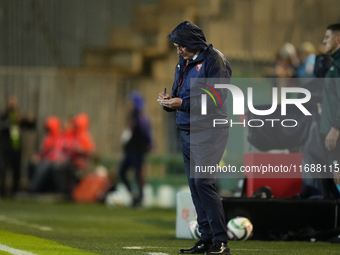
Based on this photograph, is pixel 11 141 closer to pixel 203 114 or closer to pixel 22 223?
pixel 22 223

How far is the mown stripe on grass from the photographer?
6239 millimetres

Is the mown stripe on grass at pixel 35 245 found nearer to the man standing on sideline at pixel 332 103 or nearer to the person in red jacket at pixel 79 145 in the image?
the man standing on sideline at pixel 332 103

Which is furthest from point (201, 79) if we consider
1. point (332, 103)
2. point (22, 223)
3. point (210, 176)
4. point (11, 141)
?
point (11, 141)

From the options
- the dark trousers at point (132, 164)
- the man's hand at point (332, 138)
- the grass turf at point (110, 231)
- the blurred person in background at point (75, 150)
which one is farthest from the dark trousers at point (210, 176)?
the blurred person in background at point (75, 150)

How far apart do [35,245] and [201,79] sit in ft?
7.64

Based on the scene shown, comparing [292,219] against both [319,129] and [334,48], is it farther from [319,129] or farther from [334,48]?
[334,48]

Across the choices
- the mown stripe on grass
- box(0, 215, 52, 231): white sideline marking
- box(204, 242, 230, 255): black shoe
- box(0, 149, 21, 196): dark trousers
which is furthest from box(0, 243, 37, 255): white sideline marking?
box(0, 149, 21, 196): dark trousers

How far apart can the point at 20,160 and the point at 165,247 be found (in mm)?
11394

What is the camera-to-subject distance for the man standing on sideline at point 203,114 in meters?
5.95

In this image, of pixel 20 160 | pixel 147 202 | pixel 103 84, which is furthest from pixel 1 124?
pixel 147 202

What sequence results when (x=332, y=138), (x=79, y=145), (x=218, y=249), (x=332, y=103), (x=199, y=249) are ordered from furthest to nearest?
(x=79, y=145) → (x=332, y=103) → (x=332, y=138) → (x=199, y=249) → (x=218, y=249)

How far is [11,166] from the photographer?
1752 cm

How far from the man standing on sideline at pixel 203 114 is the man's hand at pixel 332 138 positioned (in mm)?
1707

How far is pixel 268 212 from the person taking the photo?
7992mm
